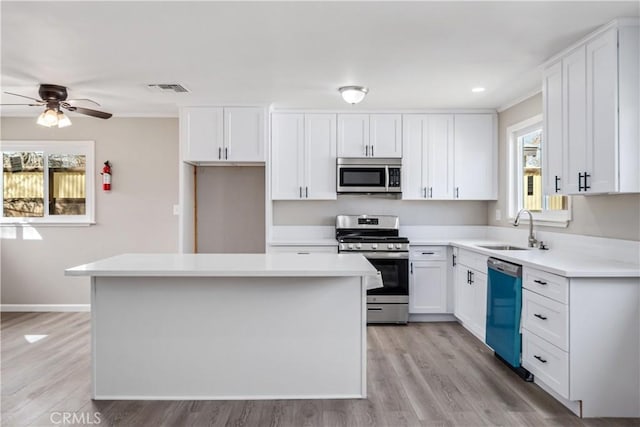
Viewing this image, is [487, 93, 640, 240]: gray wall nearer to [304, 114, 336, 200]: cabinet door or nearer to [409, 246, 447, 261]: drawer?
[409, 246, 447, 261]: drawer

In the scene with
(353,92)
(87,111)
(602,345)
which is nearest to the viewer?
(602,345)

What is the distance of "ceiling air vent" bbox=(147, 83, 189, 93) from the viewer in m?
3.81

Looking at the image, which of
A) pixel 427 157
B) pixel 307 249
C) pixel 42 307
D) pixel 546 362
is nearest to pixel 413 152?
pixel 427 157

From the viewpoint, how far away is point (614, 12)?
2420 mm

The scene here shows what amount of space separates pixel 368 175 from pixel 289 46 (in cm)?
213

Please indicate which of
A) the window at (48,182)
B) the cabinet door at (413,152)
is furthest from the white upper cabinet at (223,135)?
the cabinet door at (413,152)

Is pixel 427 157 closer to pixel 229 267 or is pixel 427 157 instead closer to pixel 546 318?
pixel 546 318

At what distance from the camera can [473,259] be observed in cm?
400

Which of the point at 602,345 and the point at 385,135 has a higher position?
the point at 385,135

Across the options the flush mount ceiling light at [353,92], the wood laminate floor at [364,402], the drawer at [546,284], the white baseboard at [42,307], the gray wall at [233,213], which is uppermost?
the flush mount ceiling light at [353,92]

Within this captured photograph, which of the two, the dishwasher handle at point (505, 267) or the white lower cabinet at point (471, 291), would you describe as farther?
the white lower cabinet at point (471, 291)

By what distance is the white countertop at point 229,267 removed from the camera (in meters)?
2.43

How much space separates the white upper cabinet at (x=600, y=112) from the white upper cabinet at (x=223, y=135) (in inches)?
112

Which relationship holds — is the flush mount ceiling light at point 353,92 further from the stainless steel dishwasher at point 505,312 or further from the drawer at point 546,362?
the drawer at point 546,362
